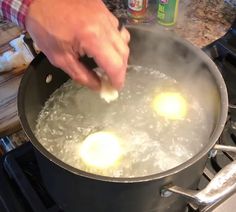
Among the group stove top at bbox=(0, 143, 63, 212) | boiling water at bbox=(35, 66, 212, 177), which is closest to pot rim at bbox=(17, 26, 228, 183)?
boiling water at bbox=(35, 66, 212, 177)

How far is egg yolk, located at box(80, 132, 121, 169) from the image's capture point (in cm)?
72

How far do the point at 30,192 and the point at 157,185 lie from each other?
320 mm

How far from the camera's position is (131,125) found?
2.70 feet

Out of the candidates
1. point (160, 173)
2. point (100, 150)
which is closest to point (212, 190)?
point (160, 173)

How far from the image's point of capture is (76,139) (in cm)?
80

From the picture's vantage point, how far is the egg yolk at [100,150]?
2.37ft

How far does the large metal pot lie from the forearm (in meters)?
0.09

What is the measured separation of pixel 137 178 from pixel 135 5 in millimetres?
660

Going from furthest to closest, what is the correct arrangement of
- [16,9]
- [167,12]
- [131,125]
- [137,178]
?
[167,12] → [131,125] → [16,9] → [137,178]

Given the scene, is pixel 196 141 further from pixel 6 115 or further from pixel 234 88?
pixel 6 115

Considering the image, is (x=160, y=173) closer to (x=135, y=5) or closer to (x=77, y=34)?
(x=77, y=34)

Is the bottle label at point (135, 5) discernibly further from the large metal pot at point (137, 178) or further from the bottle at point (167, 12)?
the large metal pot at point (137, 178)

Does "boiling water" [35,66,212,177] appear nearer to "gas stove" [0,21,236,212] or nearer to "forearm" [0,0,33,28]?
"gas stove" [0,21,236,212]

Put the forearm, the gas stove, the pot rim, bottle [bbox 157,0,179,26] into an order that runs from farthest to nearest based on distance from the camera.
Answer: bottle [bbox 157,0,179,26] → the gas stove → the forearm → the pot rim
